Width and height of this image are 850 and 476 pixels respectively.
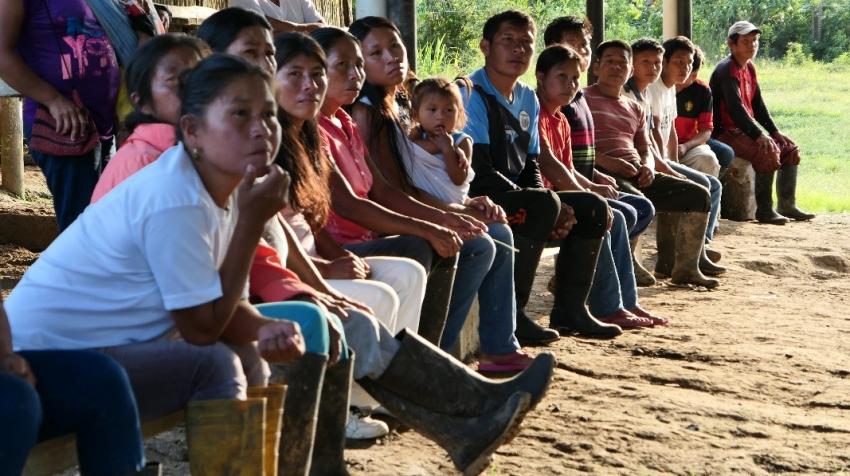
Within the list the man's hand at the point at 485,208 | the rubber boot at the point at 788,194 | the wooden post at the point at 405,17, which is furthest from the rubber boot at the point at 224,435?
the rubber boot at the point at 788,194

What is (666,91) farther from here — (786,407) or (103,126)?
(103,126)

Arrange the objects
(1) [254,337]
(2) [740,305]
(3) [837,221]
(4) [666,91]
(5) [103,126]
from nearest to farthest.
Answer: (1) [254,337] → (5) [103,126] → (2) [740,305] → (4) [666,91] → (3) [837,221]

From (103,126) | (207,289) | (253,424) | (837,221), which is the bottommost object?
(837,221)

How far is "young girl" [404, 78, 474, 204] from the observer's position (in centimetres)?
489

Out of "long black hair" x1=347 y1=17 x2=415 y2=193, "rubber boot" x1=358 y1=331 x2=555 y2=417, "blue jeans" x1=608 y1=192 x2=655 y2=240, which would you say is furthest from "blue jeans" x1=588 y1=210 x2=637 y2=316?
"rubber boot" x1=358 y1=331 x2=555 y2=417

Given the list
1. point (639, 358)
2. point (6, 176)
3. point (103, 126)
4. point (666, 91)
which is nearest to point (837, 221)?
point (666, 91)

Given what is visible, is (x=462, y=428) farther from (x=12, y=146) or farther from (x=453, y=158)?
(x=12, y=146)

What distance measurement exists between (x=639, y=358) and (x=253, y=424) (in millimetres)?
2960

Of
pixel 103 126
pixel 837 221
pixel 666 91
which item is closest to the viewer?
pixel 103 126

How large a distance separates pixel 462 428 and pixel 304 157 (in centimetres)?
90

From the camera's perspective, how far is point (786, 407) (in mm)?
4621

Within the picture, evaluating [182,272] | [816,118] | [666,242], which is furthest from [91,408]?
[816,118]

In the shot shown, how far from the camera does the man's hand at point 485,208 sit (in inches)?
196

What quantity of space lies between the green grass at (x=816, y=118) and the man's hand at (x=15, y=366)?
33.3 ft
